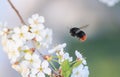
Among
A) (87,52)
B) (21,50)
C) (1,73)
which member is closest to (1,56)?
(1,73)

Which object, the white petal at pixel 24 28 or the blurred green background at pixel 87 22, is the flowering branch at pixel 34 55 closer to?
the white petal at pixel 24 28

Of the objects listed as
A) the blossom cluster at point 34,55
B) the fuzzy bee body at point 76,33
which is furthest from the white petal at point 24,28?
the fuzzy bee body at point 76,33

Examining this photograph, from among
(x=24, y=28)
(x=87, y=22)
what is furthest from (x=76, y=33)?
(x=87, y=22)

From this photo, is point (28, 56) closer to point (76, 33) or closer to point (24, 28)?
point (24, 28)

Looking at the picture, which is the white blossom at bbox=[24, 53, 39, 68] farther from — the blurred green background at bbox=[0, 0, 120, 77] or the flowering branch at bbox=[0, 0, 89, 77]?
the blurred green background at bbox=[0, 0, 120, 77]

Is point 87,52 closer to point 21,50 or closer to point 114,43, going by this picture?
point 114,43

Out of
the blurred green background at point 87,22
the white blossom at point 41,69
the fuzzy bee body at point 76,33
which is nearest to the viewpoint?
the white blossom at point 41,69
